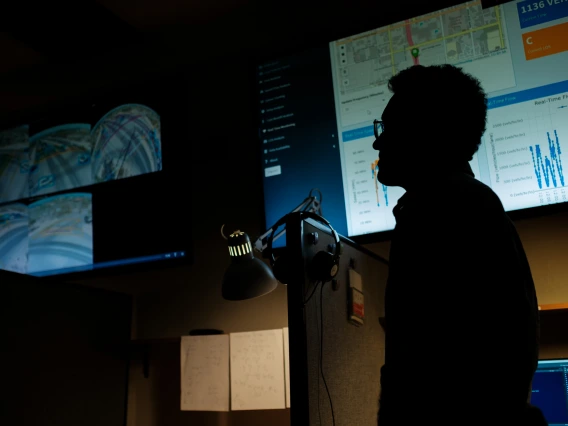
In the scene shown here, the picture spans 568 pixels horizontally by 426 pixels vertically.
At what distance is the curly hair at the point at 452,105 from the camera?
110 cm

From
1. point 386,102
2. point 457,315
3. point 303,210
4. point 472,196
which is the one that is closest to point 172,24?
point 386,102

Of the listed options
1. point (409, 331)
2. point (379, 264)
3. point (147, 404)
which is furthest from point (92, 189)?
point (409, 331)

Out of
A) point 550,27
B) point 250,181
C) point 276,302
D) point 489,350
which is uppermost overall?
point 550,27

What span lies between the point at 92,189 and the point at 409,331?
68.9 inches

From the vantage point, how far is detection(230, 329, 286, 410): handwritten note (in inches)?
71.0

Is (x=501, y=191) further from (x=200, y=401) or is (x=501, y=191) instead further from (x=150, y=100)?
(x=150, y=100)

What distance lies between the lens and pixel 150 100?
2.30 meters

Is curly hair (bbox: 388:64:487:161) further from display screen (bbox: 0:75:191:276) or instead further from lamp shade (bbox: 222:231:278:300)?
display screen (bbox: 0:75:191:276)

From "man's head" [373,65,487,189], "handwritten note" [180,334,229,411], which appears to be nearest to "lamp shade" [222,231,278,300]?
"handwritten note" [180,334,229,411]

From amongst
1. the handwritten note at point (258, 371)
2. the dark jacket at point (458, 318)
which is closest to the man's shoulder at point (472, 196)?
the dark jacket at point (458, 318)

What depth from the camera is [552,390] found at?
1.39 metres

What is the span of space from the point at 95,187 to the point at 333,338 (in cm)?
144

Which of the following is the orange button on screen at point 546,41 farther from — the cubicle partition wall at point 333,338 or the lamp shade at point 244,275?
the lamp shade at point 244,275

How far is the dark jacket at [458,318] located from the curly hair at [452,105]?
0.15 meters
